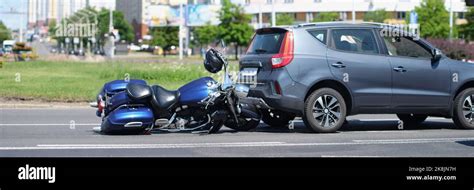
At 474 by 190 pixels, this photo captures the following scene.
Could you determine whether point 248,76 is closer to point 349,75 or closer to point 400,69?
point 349,75

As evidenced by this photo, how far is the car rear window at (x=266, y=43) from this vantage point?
10.7 m

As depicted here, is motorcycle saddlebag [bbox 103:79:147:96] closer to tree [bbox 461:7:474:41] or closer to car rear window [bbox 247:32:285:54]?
car rear window [bbox 247:32:285:54]

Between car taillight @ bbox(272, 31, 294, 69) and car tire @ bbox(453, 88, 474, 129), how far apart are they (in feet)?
9.77

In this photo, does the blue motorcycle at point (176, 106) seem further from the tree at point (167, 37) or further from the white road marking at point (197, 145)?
the tree at point (167, 37)

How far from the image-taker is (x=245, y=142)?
9.54m

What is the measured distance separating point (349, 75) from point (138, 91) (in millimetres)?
3232

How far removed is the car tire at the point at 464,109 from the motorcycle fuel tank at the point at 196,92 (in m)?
4.06

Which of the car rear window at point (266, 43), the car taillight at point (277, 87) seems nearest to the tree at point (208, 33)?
the car rear window at point (266, 43)

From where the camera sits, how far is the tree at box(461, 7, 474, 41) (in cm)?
5209

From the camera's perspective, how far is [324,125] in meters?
10.6
